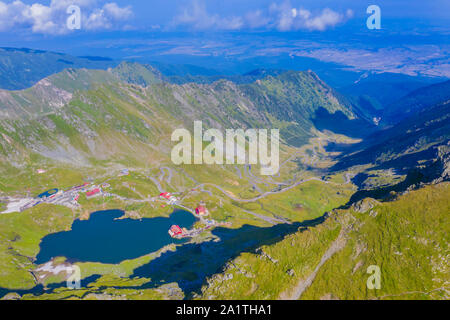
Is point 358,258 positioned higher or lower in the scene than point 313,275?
higher

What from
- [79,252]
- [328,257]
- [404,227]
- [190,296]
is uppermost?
[404,227]

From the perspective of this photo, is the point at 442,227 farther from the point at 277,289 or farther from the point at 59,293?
the point at 59,293

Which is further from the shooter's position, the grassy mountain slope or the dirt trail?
the grassy mountain slope

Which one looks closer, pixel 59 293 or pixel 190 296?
pixel 190 296

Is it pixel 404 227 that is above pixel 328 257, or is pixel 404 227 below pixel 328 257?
above

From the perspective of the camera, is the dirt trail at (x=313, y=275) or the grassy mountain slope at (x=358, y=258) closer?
the dirt trail at (x=313, y=275)

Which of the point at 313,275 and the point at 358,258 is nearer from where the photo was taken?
the point at 313,275

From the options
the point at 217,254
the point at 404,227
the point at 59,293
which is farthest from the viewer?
the point at 217,254
